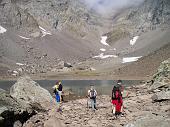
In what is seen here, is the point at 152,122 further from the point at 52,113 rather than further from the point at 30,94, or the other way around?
the point at 30,94

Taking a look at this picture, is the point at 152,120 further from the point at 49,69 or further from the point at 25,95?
the point at 49,69

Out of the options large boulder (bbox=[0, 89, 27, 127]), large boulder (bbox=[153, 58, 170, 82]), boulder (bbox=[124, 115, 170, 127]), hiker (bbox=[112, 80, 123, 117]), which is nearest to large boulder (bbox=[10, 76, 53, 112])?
large boulder (bbox=[0, 89, 27, 127])

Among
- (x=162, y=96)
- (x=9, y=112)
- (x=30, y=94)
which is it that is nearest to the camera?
(x=9, y=112)

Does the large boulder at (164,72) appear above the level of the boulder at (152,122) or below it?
above

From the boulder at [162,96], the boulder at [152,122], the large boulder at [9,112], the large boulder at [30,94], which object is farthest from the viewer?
the large boulder at [30,94]

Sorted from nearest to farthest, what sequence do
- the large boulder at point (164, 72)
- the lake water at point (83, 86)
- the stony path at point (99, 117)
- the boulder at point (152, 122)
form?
the boulder at point (152, 122)
the stony path at point (99, 117)
the large boulder at point (164, 72)
the lake water at point (83, 86)

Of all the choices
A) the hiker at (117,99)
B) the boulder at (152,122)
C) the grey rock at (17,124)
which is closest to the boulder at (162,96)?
the hiker at (117,99)

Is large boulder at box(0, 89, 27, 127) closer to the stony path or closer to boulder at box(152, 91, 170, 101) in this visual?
the stony path

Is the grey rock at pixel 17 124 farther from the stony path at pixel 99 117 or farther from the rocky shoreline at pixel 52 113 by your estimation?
the stony path at pixel 99 117

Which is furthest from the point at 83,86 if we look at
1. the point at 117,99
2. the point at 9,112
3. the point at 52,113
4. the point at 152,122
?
the point at 152,122

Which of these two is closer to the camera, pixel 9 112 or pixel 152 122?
pixel 152 122

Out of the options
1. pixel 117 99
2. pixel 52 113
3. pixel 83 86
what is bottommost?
pixel 52 113

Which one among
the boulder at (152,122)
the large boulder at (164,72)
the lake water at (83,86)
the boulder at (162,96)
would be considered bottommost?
the boulder at (152,122)

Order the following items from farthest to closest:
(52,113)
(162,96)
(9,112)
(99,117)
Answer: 1. (52,113)
2. (162,96)
3. (99,117)
4. (9,112)
